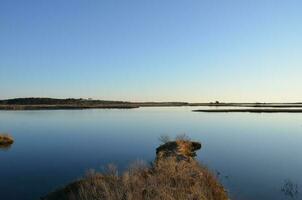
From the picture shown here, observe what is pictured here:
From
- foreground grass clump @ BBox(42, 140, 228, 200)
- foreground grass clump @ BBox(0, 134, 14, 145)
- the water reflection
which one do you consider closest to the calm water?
the water reflection

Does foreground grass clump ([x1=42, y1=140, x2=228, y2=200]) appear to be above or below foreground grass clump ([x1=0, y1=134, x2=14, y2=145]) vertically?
above

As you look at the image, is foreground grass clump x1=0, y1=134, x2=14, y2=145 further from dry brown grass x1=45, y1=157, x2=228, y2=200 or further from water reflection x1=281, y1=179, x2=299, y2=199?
water reflection x1=281, y1=179, x2=299, y2=199

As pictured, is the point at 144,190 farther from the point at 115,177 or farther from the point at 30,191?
the point at 30,191

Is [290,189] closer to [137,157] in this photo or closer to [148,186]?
[148,186]

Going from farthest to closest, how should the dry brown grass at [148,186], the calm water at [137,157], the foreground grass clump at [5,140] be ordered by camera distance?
the foreground grass clump at [5,140]
the calm water at [137,157]
the dry brown grass at [148,186]

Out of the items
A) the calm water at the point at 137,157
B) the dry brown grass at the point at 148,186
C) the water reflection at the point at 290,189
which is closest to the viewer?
the dry brown grass at the point at 148,186

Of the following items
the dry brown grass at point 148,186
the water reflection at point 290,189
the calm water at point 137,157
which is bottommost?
the water reflection at point 290,189

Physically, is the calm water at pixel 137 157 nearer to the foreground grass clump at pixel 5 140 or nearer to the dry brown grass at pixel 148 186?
the foreground grass clump at pixel 5 140

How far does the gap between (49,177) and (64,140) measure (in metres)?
18.1

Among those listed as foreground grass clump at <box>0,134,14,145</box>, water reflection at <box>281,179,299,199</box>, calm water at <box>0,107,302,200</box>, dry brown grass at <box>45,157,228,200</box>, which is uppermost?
dry brown grass at <box>45,157,228,200</box>

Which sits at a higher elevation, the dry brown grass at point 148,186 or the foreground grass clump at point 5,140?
the dry brown grass at point 148,186

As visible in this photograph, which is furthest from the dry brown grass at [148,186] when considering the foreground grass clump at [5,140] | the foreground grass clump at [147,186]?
the foreground grass clump at [5,140]

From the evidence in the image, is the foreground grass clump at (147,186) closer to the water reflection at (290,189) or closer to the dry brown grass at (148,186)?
the dry brown grass at (148,186)

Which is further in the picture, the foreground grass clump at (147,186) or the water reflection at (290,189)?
the water reflection at (290,189)
